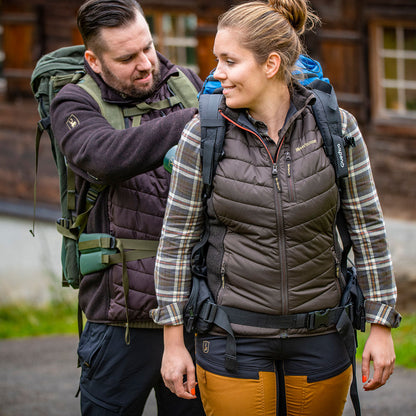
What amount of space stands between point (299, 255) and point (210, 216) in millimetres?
340

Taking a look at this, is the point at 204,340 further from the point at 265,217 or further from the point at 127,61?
the point at 127,61

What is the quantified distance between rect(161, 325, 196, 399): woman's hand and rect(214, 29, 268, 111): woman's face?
0.82 m

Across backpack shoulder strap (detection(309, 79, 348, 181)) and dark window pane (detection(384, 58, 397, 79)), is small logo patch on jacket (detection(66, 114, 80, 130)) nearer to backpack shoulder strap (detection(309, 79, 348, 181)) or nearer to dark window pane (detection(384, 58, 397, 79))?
backpack shoulder strap (detection(309, 79, 348, 181))

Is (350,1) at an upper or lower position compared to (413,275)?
upper

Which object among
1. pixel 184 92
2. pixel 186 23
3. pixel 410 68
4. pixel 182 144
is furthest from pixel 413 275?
pixel 182 144

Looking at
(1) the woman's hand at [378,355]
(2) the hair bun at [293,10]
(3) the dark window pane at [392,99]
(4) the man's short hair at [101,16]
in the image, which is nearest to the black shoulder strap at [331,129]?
(2) the hair bun at [293,10]

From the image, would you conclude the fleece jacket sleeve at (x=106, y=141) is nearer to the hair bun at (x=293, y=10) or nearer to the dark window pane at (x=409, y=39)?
the hair bun at (x=293, y=10)

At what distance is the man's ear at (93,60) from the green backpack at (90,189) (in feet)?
0.16

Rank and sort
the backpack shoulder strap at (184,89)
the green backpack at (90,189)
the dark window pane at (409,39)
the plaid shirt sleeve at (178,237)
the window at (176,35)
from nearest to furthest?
the plaid shirt sleeve at (178,237) < the green backpack at (90,189) < the backpack shoulder strap at (184,89) < the dark window pane at (409,39) < the window at (176,35)

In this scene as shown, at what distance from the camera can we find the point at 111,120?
2947 millimetres

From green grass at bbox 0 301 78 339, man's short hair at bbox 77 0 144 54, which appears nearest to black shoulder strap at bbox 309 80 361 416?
man's short hair at bbox 77 0 144 54

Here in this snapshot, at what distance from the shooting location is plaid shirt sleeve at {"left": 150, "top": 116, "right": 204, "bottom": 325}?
8.37 feet

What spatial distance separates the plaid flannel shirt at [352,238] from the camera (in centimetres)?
258

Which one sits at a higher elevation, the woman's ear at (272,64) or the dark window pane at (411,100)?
the woman's ear at (272,64)
